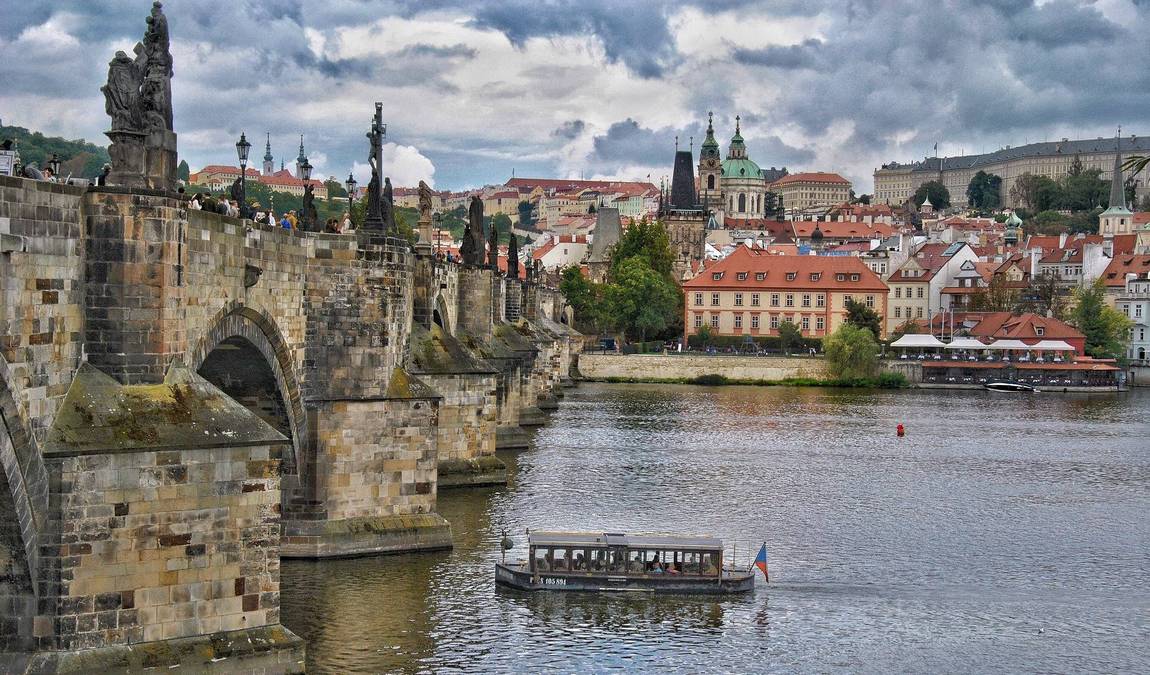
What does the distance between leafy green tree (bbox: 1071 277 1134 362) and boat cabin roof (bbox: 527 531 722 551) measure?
80801mm

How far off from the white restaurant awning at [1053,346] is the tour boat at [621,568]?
7622 cm

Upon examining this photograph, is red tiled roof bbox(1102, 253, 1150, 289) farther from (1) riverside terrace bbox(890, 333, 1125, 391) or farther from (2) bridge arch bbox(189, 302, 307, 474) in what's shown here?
(2) bridge arch bbox(189, 302, 307, 474)

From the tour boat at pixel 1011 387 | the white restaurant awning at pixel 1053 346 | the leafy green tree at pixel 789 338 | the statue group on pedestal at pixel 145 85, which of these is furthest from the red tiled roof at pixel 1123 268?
the statue group on pedestal at pixel 145 85

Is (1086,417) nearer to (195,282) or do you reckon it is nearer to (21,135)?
(21,135)

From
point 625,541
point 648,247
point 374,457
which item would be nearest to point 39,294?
point 374,457

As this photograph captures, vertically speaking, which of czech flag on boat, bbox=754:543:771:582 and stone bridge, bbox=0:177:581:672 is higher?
stone bridge, bbox=0:177:581:672

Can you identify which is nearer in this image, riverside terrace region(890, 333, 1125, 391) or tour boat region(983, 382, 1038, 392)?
tour boat region(983, 382, 1038, 392)

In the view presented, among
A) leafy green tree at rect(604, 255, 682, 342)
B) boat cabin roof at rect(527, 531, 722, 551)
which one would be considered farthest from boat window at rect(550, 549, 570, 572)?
leafy green tree at rect(604, 255, 682, 342)

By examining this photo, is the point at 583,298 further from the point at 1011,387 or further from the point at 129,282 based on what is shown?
the point at 129,282

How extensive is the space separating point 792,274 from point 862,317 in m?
8.36

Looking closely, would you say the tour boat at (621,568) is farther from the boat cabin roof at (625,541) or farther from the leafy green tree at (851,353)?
the leafy green tree at (851,353)

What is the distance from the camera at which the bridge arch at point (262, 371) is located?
25.8m

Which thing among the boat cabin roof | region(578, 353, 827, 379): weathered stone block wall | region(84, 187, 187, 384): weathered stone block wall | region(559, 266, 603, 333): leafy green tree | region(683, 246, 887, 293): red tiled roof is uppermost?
region(683, 246, 887, 293): red tiled roof

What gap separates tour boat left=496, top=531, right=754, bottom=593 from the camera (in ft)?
93.5
